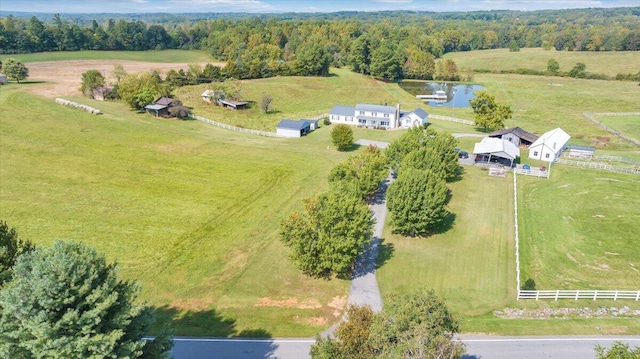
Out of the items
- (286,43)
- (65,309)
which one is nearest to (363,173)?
(65,309)

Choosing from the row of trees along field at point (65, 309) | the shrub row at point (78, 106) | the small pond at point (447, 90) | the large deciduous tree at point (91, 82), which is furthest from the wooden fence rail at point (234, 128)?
the row of trees along field at point (65, 309)

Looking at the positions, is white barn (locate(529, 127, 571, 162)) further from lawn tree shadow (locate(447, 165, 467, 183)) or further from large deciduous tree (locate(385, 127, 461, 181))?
large deciduous tree (locate(385, 127, 461, 181))

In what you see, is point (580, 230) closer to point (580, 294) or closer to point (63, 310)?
point (580, 294)

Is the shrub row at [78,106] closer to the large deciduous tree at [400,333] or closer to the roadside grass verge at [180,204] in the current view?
the roadside grass verge at [180,204]

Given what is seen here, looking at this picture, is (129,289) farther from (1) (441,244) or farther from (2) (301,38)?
(2) (301,38)

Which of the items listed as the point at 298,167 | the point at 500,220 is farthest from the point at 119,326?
the point at 298,167
